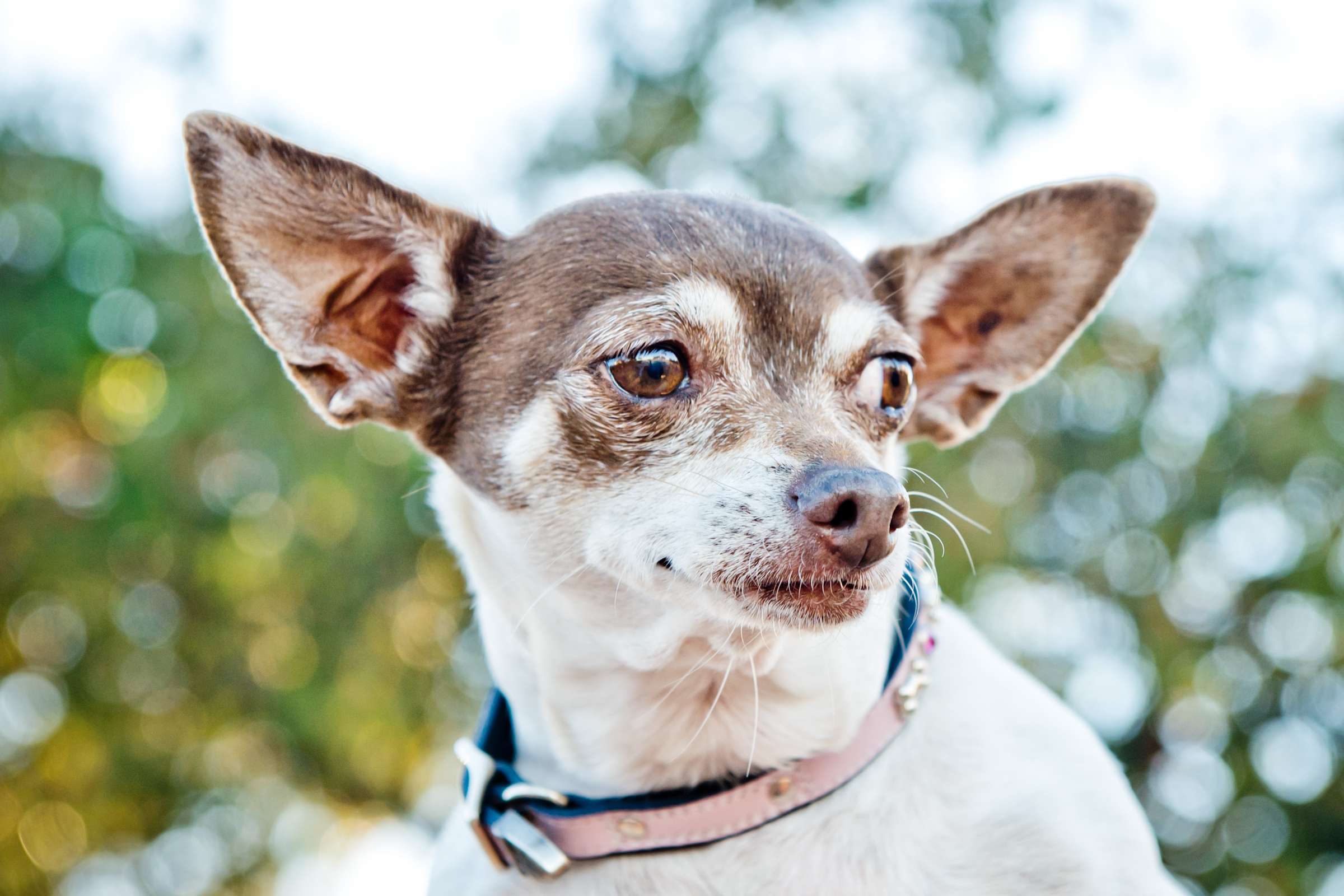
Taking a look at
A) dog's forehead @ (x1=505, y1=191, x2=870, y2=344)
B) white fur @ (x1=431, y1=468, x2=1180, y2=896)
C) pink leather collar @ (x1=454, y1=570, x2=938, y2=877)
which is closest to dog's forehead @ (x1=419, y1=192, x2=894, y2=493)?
dog's forehead @ (x1=505, y1=191, x2=870, y2=344)

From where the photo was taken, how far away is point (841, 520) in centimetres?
202

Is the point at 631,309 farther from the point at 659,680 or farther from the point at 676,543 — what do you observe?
the point at 659,680

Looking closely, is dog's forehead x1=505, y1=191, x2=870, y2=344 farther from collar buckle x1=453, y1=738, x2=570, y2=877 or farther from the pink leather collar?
collar buckle x1=453, y1=738, x2=570, y2=877

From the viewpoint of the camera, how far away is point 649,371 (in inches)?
91.8

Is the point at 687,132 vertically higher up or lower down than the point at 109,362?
higher up

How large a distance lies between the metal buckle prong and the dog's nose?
93 cm

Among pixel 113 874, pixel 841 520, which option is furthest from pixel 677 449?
pixel 113 874

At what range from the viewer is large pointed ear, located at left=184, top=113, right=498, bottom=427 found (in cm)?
230

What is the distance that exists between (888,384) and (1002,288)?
1.80 feet

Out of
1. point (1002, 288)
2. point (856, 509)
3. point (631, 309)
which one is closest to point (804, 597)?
point (856, 509)

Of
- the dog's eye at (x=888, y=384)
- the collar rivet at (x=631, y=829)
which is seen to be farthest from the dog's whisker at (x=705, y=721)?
the dog's eye at (x=888, y=384)

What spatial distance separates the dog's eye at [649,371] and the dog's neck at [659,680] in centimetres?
39

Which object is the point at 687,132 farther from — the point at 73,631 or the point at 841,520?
the point at 841,520

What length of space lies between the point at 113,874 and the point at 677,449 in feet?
26.0
